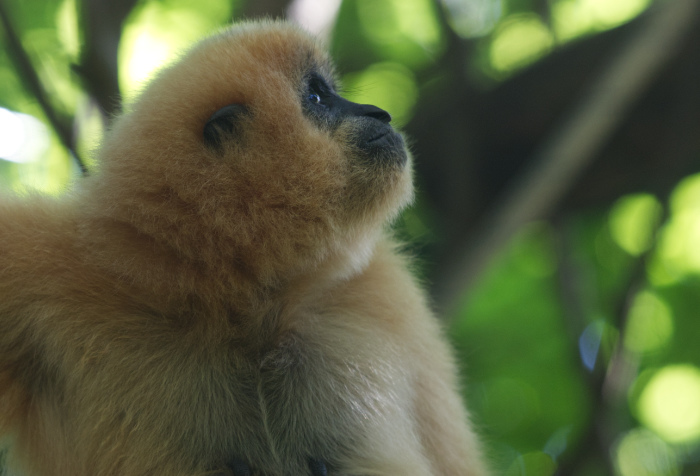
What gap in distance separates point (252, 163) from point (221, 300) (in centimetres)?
58

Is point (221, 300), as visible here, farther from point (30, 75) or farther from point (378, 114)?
point (30, 75)

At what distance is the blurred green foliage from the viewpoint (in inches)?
220

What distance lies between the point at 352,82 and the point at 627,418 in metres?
3.83

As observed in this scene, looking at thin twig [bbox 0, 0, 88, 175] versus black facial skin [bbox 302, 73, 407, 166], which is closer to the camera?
black facial skin [bbox 302, 73, 407, 166]

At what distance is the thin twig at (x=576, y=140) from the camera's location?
495cm

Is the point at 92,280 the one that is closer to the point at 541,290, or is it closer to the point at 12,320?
the point at 12,320

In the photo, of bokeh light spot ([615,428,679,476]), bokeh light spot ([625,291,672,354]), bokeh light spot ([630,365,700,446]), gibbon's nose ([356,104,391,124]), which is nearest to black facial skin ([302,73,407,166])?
gibbon's nose ([356,104,391,124])

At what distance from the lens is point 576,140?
16.2ft

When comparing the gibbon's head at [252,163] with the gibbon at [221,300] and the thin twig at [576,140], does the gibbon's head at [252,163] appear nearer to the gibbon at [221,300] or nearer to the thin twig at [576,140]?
the gibbon at [221,300]

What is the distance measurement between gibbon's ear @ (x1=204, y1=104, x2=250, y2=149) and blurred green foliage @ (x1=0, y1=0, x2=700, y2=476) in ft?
8.79

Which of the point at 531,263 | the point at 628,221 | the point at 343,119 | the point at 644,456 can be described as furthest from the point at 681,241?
the point at 343,119

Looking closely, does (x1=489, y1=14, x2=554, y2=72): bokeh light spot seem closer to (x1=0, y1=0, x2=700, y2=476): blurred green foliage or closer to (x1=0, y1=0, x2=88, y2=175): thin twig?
(x1=0, y1=0, x2=700, y2=476): blurred green foliage

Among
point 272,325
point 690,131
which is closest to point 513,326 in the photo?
point 690,131

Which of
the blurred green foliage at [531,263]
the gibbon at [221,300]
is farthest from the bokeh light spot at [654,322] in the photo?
the gibbon at [221,300]
